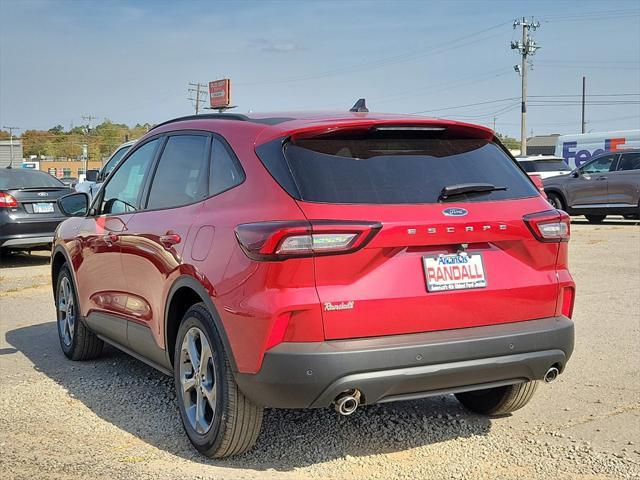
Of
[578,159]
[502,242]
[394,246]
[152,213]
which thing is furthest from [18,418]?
[578,159]

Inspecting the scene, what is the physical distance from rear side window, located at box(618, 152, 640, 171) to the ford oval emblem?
16.5 metres

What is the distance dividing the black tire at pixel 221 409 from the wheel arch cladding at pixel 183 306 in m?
0.08

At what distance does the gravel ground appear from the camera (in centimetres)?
402

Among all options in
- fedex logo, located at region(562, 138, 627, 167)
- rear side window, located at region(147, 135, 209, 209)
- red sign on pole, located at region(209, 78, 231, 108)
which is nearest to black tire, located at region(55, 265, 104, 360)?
rear side window, located at region(147, 135, 209, 209)

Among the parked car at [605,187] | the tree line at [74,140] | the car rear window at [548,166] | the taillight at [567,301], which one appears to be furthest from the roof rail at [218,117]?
the tree line at [74,140]

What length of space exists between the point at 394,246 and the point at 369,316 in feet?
1.12

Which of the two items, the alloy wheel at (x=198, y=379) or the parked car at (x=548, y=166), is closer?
the alloy wheel at (x=198, y=379)

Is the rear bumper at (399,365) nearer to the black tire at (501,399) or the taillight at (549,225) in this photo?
the taillight at (549,225)

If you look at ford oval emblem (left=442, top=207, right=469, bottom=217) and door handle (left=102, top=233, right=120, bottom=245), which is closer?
ford oval emblem (left=442, top=207, right=469, bottom=217)

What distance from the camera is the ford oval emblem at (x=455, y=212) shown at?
12.4 ft

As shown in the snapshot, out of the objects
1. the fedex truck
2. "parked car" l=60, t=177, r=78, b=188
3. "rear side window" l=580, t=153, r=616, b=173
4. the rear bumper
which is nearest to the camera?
the rear bumper

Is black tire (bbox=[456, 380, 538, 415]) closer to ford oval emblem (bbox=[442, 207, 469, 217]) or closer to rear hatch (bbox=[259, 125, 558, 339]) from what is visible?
rear hatch (bbox=[259, 125, 558, 339])

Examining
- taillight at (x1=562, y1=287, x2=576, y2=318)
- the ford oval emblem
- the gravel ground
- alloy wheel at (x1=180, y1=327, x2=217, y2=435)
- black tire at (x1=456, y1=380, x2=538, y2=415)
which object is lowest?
the gravel ground

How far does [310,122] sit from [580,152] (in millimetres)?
26701
